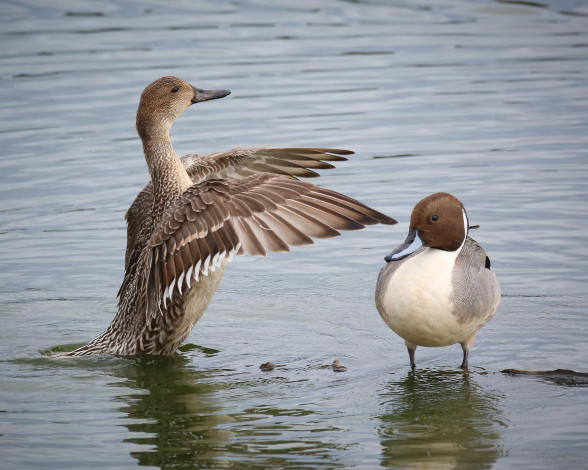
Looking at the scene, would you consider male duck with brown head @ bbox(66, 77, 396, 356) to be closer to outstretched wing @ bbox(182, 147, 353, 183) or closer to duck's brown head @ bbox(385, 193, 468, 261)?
outstretched wing @ bbox(182, 147, 353, 183)

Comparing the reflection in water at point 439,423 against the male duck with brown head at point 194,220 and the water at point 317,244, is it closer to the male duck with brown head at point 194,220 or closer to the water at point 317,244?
the water at point 317,244

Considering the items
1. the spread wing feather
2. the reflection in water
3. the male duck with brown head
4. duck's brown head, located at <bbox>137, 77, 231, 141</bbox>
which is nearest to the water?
the reflection in water

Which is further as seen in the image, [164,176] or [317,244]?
[317,244]

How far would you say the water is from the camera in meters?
5.77

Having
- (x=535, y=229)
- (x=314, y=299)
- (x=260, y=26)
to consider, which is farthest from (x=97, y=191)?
(x=260, y=26)

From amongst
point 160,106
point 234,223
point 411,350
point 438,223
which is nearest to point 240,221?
point 234,223

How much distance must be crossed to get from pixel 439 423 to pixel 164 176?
8.75 ft

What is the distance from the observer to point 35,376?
6.86 m

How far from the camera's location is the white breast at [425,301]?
20.4 feet

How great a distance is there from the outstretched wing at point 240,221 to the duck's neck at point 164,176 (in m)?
0.67

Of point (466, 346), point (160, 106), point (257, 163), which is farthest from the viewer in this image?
point (257, 163)

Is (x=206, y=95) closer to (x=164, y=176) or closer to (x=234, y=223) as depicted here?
(x=164, y=176)

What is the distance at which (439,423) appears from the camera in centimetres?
585

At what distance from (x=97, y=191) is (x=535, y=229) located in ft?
15.3
